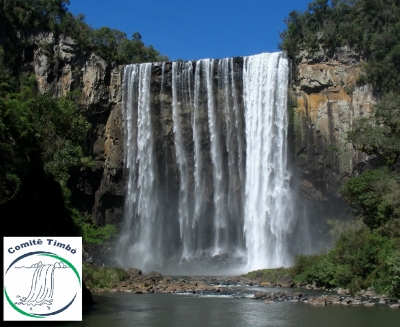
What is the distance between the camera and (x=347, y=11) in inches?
1875

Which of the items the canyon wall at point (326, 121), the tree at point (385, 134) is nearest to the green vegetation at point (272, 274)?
the tree at point (385, 134)

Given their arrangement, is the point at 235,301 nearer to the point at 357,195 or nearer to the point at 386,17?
the point at 357,195

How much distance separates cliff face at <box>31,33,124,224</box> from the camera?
44562 millimetres

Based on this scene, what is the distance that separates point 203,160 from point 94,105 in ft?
33.0

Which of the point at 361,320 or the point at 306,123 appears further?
the point at 306,123

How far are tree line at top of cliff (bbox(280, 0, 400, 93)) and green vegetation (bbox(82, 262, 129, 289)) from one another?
24512 mm

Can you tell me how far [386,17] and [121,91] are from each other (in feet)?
76.2

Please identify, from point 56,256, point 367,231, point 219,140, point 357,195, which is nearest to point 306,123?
point 219,140

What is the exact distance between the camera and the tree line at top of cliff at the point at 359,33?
4169cm

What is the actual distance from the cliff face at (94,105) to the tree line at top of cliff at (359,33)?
15.3 meters

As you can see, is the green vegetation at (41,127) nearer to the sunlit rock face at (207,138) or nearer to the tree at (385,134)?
the sunlit rock face at (207,138)

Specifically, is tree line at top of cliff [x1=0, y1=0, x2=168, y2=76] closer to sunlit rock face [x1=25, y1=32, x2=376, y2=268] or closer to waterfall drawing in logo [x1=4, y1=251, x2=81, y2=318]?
sunlit rock face [x1=25, y1=32, x2=376, y2=268]

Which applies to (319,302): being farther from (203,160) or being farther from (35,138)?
(203,160)

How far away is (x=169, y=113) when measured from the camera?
46.1 metres
